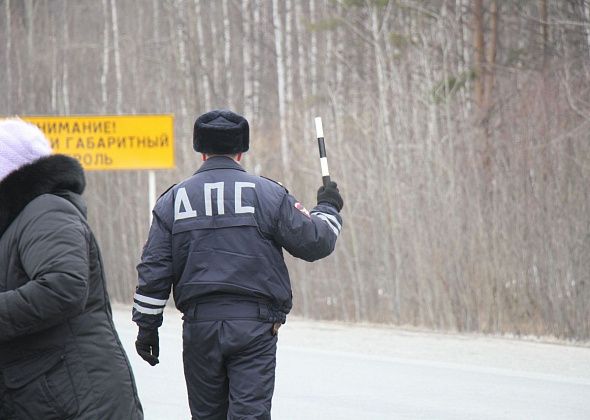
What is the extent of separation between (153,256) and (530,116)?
30.6 feet

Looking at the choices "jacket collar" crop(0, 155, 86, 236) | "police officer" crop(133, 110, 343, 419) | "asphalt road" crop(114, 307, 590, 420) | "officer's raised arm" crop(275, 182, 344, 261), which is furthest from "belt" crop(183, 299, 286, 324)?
"asphalt road" crop(114, 307, 590, 420)

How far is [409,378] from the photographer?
9969 mm

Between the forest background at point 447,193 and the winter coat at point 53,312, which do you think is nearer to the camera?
the winter coat at point 53,312

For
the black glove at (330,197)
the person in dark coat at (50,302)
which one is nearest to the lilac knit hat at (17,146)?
the person in dark coat at (50,302)

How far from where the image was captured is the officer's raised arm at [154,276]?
5.25 meters

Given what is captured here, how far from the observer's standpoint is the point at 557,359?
10.9m

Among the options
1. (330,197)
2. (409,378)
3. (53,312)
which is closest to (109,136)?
(409,378)

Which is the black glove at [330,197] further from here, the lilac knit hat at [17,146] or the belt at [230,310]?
the lilac knit hat at [17,146]

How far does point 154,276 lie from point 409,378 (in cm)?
503

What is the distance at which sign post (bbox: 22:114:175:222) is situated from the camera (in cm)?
1856

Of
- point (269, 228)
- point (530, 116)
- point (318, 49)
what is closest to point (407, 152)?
point (530, 116)

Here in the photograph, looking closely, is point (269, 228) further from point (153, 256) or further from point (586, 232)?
point (586, 232)

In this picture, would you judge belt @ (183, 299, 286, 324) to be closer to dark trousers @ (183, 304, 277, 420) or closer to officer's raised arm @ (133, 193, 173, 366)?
dark trousers @ (183, 304, 277, 420)

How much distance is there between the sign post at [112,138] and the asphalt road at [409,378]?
5556 mm
